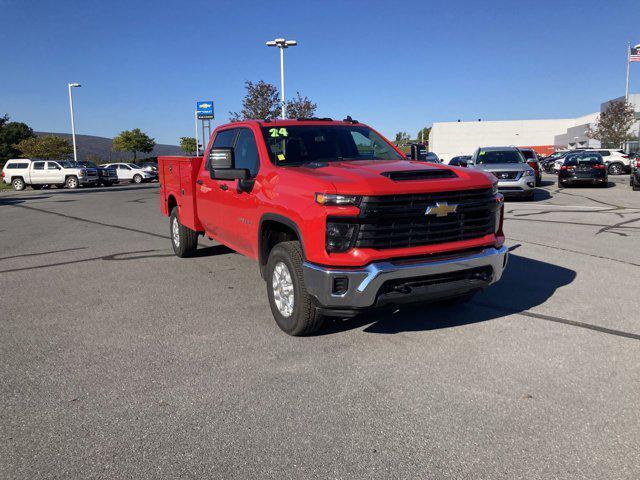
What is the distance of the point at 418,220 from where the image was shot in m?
4.11

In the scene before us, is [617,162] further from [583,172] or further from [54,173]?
[54,173]

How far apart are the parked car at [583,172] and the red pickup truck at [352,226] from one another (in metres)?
18.0

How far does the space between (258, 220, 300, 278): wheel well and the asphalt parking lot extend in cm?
62

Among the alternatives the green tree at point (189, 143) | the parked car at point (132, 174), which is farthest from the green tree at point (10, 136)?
the parked car at point (132, 174)

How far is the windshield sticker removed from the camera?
5483 millimetres

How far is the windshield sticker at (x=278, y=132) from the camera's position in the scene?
5483 millimetres

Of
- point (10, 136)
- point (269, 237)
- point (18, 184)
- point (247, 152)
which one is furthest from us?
point (10, 136)

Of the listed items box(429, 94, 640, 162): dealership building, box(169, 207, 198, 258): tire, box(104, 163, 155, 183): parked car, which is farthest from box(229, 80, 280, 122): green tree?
box(429, 94, 640, 162): dealership building

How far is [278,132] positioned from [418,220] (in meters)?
2.13

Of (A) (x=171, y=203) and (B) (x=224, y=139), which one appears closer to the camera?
(B) (x=224, y=139)

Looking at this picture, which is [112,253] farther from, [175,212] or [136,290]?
[136,290]

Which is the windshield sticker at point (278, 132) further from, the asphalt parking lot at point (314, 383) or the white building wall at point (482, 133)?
the white building wall at point (482, 133)

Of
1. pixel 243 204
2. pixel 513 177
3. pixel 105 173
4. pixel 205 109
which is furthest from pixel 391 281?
pixel 205 109

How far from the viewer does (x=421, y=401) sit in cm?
341
